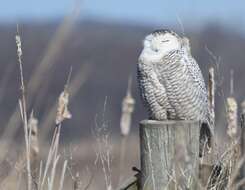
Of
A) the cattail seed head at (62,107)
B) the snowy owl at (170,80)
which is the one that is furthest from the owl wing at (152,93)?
the cattail seed head at (62,107)

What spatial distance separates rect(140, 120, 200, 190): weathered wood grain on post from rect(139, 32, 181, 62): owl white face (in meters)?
0.67

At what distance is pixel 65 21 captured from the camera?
8.94 feet

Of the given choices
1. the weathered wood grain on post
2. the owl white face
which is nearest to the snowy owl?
the owl white face

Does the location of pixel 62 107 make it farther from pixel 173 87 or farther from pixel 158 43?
pixel 173 87

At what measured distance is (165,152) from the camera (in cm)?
331

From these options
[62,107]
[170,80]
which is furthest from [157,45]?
[62,107]

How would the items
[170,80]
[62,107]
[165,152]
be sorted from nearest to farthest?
1. [165,152]
2. [62,107]
3. [170,80]

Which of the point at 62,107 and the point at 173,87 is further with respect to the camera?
the point at 173,87

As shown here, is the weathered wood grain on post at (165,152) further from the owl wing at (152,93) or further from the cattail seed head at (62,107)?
the owl wing at (152,93)

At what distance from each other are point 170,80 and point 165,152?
0.91 meters

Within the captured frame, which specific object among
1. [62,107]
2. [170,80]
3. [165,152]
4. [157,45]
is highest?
[157,45]

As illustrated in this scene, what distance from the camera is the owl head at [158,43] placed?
13.1ft

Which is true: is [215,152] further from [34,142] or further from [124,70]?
[124,70]

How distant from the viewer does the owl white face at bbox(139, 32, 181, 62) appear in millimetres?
3992
